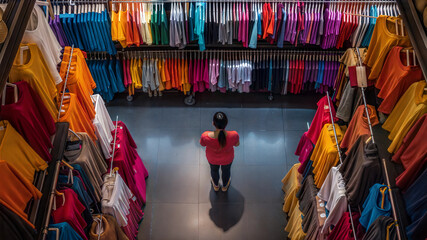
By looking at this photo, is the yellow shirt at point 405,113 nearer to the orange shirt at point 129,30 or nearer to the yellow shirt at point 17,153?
the yellow shirt at point 17,153

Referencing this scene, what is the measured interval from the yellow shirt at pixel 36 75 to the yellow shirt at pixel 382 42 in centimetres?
332

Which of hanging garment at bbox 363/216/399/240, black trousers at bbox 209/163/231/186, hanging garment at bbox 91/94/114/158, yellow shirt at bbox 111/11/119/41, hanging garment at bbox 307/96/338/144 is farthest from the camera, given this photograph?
yellow shirt at bbox 111/11/119/41

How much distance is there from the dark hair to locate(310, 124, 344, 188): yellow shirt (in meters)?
1.14

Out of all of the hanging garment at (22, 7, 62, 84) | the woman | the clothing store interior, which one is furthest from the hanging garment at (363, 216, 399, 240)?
the hanging garment at (22, 7, 62, 84)

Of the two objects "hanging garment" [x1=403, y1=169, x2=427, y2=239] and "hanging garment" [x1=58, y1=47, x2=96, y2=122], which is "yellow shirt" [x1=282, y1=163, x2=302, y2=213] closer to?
"hanging garment" [x1=403, y1=169, x2=427, y2=239]

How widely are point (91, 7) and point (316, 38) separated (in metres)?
3.62

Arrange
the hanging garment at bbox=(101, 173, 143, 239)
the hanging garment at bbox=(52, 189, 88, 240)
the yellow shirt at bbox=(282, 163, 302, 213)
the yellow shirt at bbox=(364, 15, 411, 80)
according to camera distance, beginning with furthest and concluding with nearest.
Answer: the yellow shirt at bbox=(282, 163, 302, 213) → the hanging garment at bbox=(101, 173, 143, 239) → the yellow shirt at bbox=(364, 15, 411, 80) → the hanging garment at bbox=(52, 189, 88, 240)

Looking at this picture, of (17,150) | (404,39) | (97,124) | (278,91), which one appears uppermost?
(404,39)

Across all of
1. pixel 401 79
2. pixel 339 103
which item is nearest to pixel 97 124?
pixel 339 103

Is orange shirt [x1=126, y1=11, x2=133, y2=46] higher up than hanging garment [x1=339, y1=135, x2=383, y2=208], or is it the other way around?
orange shirt [x1=126, y1=11, x2=133, y2=46]

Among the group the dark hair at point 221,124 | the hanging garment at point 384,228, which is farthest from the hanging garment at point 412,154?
the dark hair at point 221,124

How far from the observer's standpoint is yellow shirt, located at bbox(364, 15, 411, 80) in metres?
3.98

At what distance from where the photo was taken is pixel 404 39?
396 centimetres

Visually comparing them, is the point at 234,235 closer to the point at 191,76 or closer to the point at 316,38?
the point at 191,76
